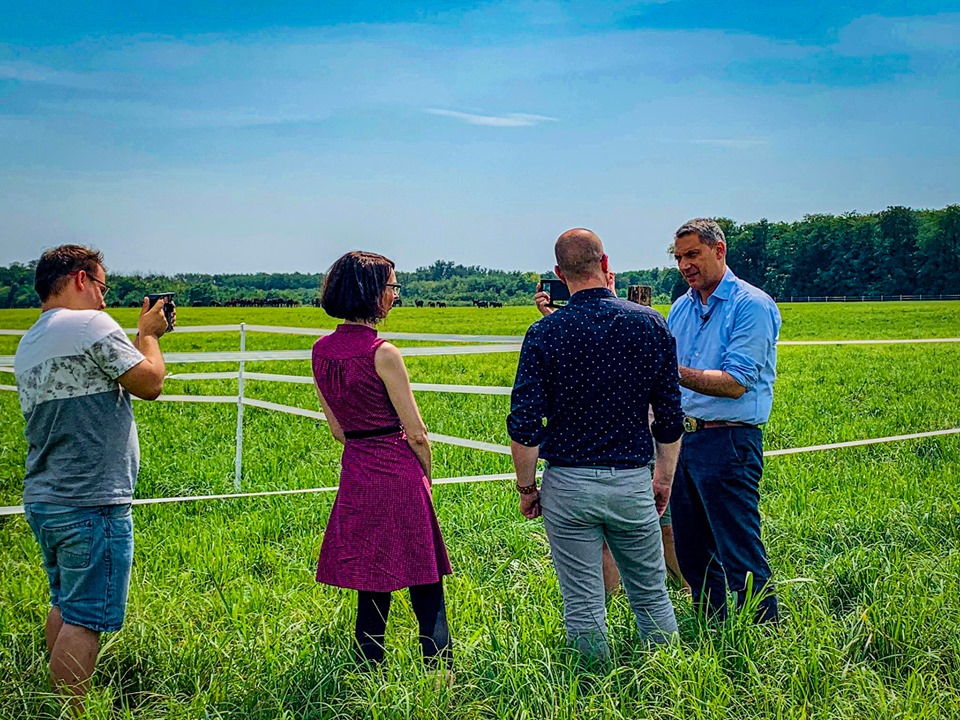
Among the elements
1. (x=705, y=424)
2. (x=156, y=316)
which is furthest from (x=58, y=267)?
(x=705, y=424)

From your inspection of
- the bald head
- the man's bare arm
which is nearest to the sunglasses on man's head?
the bald head

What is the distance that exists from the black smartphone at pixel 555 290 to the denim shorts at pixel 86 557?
211cm

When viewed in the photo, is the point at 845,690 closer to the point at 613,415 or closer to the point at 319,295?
the point at 613,415

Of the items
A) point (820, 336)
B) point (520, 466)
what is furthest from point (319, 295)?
point (820, 336)

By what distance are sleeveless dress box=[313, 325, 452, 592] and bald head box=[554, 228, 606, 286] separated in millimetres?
806

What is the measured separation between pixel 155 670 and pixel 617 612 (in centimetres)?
216

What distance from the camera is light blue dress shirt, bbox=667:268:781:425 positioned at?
4.19m

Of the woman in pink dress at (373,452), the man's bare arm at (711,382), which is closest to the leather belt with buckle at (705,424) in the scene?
the man's bare arm at (711,382)

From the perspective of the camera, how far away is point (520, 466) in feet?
11.7

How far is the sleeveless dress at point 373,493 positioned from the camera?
358 centimetres

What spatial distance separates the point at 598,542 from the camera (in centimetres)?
362

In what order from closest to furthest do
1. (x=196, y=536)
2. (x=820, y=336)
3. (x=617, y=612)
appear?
(x=617, y=612)
(x=196, y=536)
(x=820, y=336)

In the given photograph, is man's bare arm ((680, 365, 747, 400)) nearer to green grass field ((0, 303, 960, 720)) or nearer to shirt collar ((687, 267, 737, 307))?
shirt collar ((687, 267, 737, 307))

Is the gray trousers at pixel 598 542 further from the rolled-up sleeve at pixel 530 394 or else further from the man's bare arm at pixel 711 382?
the man's bare arm at pixel 711 382
